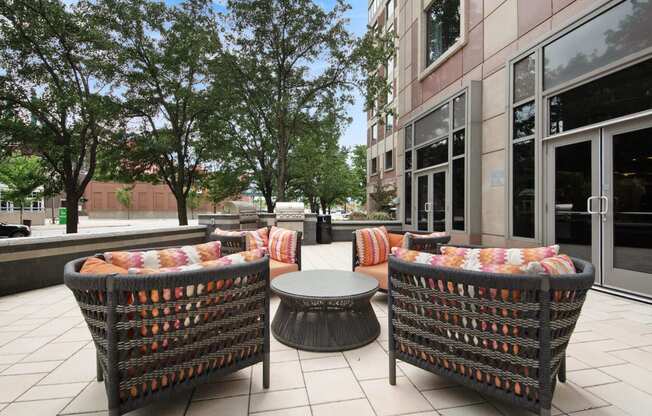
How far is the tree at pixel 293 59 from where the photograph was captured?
1099cm

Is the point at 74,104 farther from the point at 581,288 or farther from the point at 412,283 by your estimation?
the point at 581,288

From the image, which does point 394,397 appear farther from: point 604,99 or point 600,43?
point 600,43

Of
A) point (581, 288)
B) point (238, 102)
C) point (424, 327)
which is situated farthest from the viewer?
point (238, 102)

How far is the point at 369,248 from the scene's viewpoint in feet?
12.7

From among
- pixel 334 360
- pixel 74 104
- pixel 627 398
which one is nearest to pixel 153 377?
pixel 334 360

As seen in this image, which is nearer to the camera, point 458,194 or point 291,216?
point 458,194

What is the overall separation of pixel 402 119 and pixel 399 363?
30.2 feet

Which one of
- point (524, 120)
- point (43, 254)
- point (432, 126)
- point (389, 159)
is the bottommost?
point (43, 254)

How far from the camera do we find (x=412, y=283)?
1.76 meters

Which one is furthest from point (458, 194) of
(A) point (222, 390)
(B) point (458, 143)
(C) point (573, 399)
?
(A) point (222, 390)

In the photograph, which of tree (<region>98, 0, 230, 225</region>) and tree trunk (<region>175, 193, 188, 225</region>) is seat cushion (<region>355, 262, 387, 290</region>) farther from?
tree trunk (<region>175, 193, 188, 225</region>)

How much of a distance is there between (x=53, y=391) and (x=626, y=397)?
11.7ft

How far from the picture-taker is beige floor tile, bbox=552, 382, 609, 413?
174 centimetres

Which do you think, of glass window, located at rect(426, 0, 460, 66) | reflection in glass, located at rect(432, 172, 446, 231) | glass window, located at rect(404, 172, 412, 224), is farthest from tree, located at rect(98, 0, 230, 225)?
reflection in glass, located at rect(432, 172, 446, 231)
